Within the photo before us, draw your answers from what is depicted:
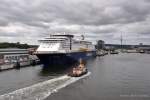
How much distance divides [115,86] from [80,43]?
2830 inches

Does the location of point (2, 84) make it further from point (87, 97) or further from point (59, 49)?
point (59, 49)

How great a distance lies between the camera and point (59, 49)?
83250mm

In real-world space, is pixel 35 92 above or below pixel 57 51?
below

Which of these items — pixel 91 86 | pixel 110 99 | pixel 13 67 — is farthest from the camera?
pixel 13 67

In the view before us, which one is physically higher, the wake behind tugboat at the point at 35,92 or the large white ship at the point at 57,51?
the large white ship at the point at 57,51

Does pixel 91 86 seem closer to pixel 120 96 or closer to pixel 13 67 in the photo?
pixel 120 96

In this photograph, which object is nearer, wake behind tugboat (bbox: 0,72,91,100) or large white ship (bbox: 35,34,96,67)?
wake behind tugboat (bbox: 0,72,91,100)

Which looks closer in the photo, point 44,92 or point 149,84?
point 44,92

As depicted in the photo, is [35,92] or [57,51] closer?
[35,92]

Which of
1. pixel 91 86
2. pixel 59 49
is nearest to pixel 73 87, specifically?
pixel 91 86

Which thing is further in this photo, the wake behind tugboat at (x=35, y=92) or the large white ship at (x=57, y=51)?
the large white ship at (x=57, y=51)

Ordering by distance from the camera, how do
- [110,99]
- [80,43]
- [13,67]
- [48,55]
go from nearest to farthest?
[110,99]
[13,67]
[48,55]
[80,43]

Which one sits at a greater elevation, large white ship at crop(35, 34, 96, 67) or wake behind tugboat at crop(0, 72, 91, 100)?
large white ship at crop(35, 34, 96, 67)

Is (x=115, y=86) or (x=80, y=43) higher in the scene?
(x=80, y=43)
